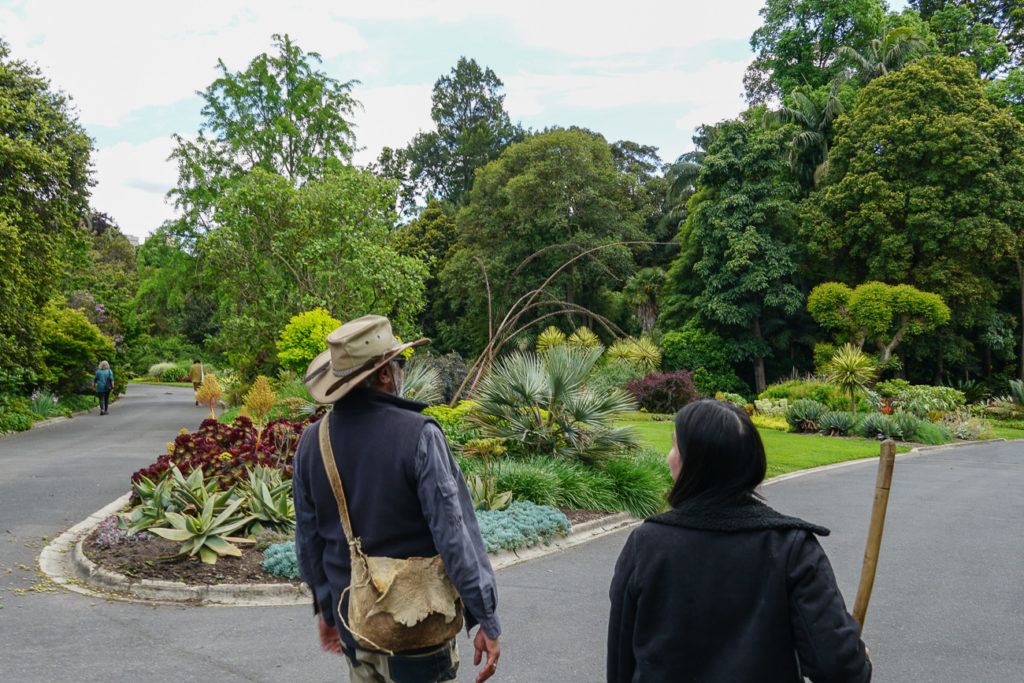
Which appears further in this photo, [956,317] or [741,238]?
[741,238]

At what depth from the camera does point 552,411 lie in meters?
10.6

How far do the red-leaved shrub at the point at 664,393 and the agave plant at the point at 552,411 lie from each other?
15.7 meters

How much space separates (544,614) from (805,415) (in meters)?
17.9

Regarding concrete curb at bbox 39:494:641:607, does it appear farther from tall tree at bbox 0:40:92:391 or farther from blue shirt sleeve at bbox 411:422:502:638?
tall tree at bbox 0:40:92:391

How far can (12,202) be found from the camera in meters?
17.1

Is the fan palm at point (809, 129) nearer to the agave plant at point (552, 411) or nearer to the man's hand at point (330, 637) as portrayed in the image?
the agave plant at point (552, 411)

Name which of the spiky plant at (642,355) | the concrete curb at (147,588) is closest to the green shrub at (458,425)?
the concrete curb at (147,588)

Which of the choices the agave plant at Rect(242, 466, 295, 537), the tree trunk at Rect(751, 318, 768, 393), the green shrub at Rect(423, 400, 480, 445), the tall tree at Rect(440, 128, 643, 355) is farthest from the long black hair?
the tall tree at Rect(440, 128, 643, 355)

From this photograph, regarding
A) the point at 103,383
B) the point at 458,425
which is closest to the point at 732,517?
the point at 458,425

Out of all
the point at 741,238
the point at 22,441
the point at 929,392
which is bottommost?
the point at 929,392

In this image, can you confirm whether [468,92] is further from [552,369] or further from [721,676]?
[721,676]

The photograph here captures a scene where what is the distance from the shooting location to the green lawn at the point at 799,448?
49.1ft

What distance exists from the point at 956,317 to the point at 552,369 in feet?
85.4

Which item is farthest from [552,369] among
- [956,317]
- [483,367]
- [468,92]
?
[468,92]
